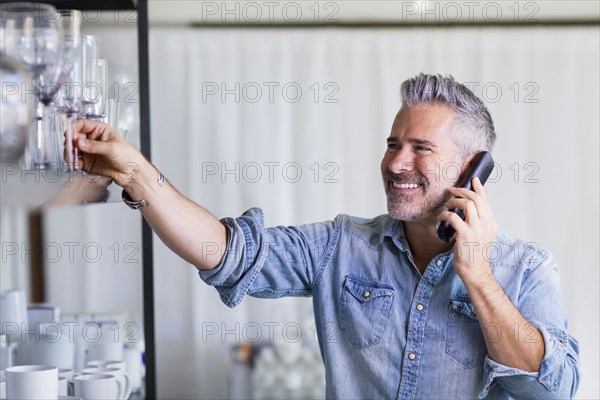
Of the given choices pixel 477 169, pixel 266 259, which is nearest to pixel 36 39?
pixel 266 259

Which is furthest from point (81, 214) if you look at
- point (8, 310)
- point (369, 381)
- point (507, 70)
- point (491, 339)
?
point (491, 339)

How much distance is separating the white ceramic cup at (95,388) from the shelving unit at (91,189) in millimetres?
354

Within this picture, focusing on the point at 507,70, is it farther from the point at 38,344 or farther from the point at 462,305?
the point at 38,344

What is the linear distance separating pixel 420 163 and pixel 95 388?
78 centimetres

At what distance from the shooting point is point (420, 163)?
171 cm

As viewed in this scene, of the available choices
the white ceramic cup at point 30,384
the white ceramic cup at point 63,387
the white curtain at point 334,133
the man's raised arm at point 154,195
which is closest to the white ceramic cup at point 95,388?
the white ceramic cup at point 63,387

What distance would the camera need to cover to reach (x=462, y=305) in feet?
5.39

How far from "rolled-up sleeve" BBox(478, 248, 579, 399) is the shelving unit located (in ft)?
2.58

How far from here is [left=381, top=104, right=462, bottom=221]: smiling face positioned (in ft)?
5.49

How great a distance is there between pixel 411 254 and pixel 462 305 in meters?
0.15

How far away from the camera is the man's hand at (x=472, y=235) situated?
1553mm

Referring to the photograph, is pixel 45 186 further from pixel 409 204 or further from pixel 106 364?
pixel 106 364

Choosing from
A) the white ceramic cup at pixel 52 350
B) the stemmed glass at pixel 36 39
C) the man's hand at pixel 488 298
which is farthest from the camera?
the white ceramic cup at pixel 52 350

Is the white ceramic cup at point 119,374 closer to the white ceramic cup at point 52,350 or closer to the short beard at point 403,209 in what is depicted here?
the white ceramic cup at point 52,350
